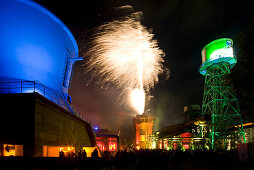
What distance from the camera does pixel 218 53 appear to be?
34.0 metres

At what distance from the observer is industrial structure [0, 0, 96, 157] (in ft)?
46.4

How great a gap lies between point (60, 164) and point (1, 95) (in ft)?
23.4

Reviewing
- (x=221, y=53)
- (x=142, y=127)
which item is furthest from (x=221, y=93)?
(x=142, y=127)

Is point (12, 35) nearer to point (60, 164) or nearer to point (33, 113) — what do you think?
point (33, 113)

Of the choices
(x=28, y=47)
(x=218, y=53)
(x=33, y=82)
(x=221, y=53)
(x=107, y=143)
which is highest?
(x=218, y=53)

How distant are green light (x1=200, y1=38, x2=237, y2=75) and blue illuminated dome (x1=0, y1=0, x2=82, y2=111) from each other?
2459cm

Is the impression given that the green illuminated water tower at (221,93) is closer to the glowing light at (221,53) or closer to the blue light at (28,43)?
the glowing light at (221,53)

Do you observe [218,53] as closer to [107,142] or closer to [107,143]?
[107,142]

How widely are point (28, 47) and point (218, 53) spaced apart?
1113 inches

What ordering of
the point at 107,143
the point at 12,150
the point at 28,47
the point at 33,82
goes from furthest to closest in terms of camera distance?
the point at 107,143 → the point at 28,47 → the point at 33,82 → the point at 12,150

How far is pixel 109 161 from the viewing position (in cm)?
1212

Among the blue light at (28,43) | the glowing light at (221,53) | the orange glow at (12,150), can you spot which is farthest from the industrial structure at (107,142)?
the orange glow at (12,150)

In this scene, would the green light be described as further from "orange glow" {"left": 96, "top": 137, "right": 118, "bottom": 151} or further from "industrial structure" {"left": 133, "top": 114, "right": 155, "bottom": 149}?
"industrial structure" {"left": 133, "top": 114, "right": 155, "bottom": 149}

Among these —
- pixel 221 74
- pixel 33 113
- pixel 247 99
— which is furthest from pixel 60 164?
pixel 221 74
